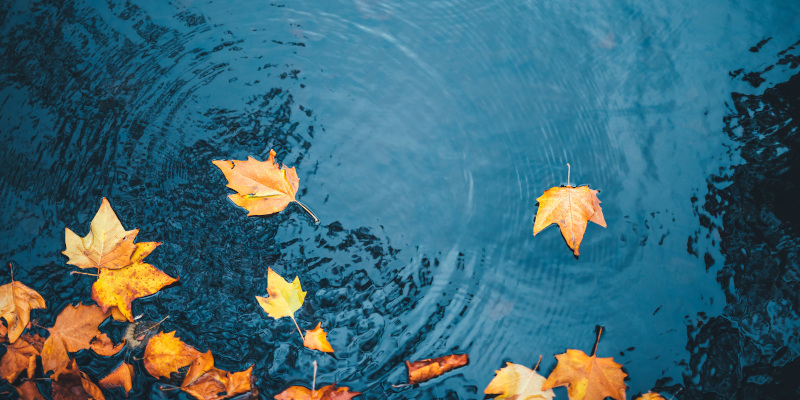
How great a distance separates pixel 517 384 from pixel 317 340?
0.69 m

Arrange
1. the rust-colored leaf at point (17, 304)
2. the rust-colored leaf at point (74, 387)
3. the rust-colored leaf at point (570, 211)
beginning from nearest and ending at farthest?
the rust-colored leaf at point (74, 387), the rust-colored leaf at point (17, 304), the rust-colored leaf at point (570, 211)

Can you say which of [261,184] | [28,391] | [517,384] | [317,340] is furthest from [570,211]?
[28,391]

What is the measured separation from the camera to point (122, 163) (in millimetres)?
1845

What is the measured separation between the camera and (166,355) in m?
Answer: 1.55

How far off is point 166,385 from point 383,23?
1.67 m

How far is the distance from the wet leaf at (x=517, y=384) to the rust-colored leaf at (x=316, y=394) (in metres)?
0.46

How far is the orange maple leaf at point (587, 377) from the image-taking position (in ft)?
5.01

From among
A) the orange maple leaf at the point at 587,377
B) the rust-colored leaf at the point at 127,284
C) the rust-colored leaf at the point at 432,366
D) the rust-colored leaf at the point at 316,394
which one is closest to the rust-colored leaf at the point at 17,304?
the rust-colored leaf at the point at 127,284

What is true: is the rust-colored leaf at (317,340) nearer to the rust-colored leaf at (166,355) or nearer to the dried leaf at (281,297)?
the dried leaf at (281,297)

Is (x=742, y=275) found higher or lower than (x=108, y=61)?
higher

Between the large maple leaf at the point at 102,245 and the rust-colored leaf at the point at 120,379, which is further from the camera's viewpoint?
the large maple leaf at the point at 102,245

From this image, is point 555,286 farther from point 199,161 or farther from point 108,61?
point 108,61

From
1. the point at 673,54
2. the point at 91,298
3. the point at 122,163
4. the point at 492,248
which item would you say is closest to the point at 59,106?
the point at 122,163

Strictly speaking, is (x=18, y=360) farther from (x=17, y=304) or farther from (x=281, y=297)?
(x=281, y=297)
